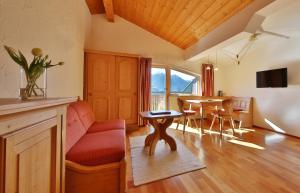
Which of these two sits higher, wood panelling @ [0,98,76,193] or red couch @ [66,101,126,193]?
wood panelling @ [0,98,76,193]

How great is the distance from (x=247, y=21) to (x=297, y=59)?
82.9 inches

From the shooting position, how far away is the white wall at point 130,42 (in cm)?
425

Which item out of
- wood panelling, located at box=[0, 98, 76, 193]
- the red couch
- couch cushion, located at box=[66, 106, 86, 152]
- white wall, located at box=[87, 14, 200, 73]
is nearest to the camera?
wood panelling, located at box=[0, 98, 76, 193]

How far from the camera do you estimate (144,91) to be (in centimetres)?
436

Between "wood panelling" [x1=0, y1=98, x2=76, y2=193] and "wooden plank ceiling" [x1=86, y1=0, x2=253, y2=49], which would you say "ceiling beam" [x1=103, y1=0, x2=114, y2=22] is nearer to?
"wooden plank ceiling" [x1=86, y1=0, x2=253, y2=49]

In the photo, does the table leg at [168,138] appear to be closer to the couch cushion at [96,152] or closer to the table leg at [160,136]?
the table leg at [160,136]

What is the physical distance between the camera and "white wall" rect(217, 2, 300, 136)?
9.85 ft

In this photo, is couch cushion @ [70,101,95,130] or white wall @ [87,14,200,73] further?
white wall @ [87,14,200,73]

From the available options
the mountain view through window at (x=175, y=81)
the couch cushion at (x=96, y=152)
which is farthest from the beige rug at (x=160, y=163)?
the mountain view through window at (x=175, y=81)

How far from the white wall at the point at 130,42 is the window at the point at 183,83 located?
33cm

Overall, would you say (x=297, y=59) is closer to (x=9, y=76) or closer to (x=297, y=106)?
(x=297, y=106)

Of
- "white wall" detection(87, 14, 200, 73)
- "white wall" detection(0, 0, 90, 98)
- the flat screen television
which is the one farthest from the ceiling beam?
the flat screen television

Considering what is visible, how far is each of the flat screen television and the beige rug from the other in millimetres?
3029

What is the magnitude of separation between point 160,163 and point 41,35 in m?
2.16
